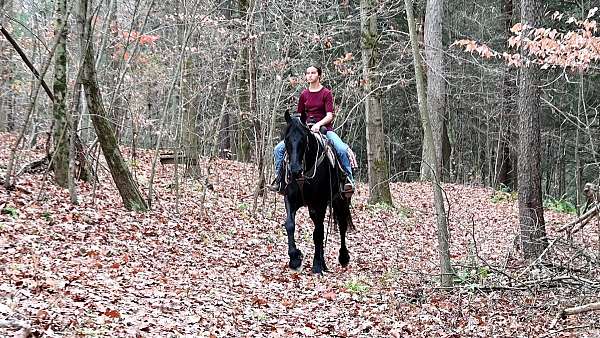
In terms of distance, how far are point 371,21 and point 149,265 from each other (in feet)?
32.9

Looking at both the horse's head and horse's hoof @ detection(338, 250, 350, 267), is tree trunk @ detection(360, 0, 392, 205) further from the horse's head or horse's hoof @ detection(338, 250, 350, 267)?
the horse's head

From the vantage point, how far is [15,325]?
177 inches

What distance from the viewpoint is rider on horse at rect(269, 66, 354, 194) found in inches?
376

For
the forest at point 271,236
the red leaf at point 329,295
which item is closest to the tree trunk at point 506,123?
the forest at point 271,236

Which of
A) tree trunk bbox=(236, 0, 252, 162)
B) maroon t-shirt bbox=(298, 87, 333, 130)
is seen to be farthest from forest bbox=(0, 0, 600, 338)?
tree trunk bbox=(236, 0, 252, 162)

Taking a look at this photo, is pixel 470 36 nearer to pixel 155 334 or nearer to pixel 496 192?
pixel 496 192

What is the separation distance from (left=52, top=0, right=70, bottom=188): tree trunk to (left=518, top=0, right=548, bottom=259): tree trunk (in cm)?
753

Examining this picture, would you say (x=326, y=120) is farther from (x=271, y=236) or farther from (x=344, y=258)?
(x=271, y=236)

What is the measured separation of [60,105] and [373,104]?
8190 millimetres

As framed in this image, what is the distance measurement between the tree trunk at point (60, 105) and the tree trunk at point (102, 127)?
606 millimetres

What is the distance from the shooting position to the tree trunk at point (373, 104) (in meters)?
15.7

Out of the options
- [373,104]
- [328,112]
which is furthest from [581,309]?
[373,104]

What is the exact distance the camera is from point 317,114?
9719 millimetres

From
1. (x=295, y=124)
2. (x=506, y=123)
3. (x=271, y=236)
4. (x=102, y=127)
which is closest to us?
(x=295, y=124)
